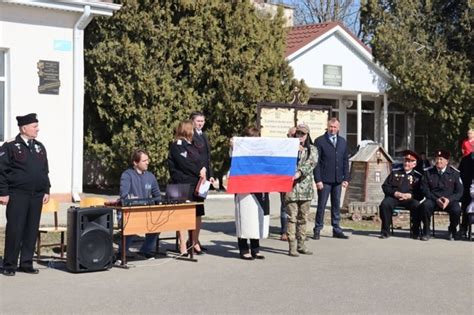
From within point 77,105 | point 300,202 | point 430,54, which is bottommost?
point 300,202

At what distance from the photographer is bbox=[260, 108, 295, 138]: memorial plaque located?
46.7 ft

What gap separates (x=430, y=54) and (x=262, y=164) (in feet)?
52.7

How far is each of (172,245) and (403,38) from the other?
1507cm

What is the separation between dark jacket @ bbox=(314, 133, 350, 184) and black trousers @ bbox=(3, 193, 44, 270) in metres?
5.11

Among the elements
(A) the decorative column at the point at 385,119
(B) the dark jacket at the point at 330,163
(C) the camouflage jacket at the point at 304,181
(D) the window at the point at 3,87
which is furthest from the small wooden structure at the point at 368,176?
(A) the decorative column at the point at 385,119

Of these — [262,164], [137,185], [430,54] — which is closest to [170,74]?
[262,164]

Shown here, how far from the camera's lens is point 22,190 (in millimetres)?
9266

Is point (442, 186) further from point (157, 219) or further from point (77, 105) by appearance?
point (77, 105)

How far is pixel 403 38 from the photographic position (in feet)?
81.0

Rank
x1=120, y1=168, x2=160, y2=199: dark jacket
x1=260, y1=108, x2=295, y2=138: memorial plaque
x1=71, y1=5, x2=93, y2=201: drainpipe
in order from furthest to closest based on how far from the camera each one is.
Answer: x1=71, y1=5, x2=93, y2=201: drainpipe, x1=260, y1=108, x2=295, y2=138: memorial plaque, x1=120, y1=168, x2=160, y2=199: dark jacket

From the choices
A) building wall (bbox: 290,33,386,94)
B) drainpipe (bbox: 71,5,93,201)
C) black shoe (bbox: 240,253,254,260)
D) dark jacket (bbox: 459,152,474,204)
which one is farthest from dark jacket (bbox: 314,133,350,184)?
building wall (bbox: 290,33,386,94)

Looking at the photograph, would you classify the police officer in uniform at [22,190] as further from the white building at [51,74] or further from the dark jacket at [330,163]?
the white building at [51,74]

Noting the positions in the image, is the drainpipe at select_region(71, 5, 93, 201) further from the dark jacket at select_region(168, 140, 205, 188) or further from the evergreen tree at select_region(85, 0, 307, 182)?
the dark jacket at select_region(168, 140, 205, 188)

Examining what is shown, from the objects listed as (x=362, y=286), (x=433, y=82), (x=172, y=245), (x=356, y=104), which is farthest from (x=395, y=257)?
(x=356, y=104)
